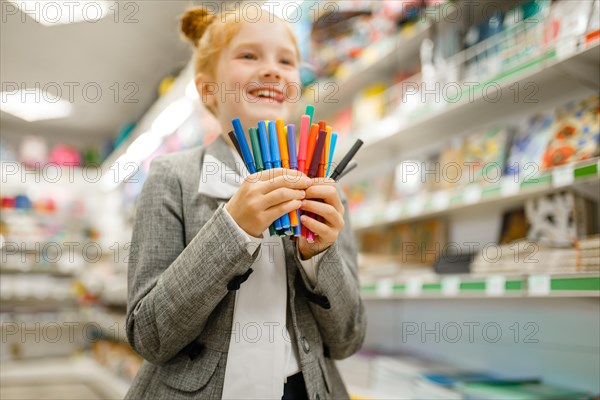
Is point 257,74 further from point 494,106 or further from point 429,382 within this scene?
point 494,106

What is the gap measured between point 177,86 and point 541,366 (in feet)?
5.74

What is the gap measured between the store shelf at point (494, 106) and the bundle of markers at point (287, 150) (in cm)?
99

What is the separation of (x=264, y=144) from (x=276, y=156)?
30 millimetres

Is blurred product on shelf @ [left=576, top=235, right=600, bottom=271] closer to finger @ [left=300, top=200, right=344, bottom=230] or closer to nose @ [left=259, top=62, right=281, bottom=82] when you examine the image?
finger @ [left=300, top=200, right=344, bottom=230]

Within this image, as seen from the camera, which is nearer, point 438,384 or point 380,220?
point 438,384

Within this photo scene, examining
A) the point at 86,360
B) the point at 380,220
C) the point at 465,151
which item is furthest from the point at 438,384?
the point at 86,360

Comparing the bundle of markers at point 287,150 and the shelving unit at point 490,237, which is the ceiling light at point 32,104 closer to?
the bundle of markers at point 287,150

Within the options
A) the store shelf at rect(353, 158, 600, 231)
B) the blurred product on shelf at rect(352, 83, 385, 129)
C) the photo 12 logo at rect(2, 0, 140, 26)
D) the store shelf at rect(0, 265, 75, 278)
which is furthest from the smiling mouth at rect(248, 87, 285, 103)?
the store shelf at rect(0, 265, 75, 278)

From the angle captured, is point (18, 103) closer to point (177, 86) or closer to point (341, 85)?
point (177, 86)

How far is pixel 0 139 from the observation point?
1373 millimetres

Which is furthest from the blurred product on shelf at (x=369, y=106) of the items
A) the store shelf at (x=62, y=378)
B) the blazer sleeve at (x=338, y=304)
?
the store shelf at (x=62, y=378)

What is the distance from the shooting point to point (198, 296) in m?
0.86

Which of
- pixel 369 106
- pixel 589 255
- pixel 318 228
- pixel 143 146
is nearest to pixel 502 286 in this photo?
pixel 589 255

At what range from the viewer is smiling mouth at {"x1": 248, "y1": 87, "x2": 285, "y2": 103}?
3.56 ft
